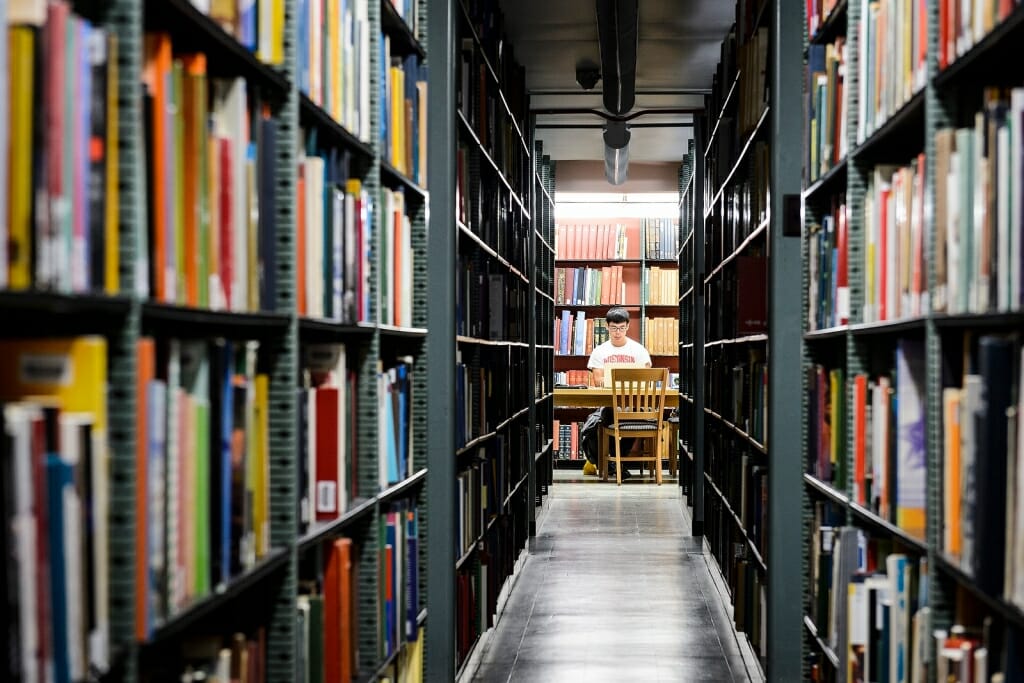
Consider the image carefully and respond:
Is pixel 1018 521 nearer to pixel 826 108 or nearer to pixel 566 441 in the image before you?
pixel 826 108

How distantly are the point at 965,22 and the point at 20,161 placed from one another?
51.5 inches

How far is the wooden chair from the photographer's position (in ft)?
29.0

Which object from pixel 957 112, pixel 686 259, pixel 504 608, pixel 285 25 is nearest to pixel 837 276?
pixel 957 112

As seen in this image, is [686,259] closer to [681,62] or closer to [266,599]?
[681,62]

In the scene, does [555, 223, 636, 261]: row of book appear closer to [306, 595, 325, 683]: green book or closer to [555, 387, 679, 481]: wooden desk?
[555, 387, 679, 481]: wooden desk

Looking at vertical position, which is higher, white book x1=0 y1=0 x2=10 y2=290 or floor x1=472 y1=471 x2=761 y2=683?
white book x1=0 y1=0 x2=10 y2=290

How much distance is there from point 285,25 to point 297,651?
1030 millimetres

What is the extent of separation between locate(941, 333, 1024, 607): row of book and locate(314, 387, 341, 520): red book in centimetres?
111

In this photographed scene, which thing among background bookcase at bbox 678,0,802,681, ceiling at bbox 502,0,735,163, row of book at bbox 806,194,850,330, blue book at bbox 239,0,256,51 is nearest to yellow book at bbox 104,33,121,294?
blue book at bbox 239,0,256,51

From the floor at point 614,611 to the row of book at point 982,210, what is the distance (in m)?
2.38

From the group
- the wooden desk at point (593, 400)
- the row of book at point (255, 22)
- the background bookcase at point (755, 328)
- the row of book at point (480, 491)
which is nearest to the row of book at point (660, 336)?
the wooden desk at point (593, 400)

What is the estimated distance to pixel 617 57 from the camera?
18.3 ft

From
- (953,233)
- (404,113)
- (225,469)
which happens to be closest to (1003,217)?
(953,233)

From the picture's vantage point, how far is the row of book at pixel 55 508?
100 cm
